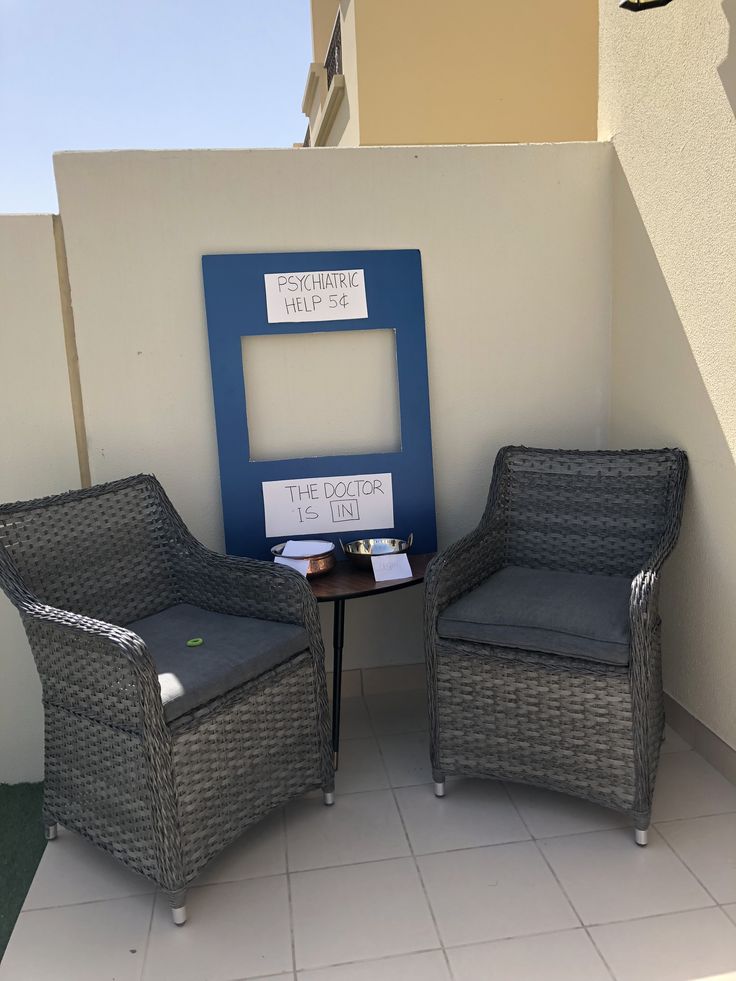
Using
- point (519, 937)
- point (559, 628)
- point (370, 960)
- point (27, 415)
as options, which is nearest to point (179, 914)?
point (370, 960)

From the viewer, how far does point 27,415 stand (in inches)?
103

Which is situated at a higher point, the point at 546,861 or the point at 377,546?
the point at 377,546

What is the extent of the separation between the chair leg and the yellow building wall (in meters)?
3.71

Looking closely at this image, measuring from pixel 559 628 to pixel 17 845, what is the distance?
160 centimetres

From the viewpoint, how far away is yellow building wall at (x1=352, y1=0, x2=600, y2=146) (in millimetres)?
4188

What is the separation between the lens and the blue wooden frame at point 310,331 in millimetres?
2715

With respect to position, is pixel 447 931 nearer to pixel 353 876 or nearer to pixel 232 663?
pixel 353 876

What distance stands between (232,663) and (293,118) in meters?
8.74

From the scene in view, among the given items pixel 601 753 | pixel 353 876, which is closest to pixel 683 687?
pixel 601 753

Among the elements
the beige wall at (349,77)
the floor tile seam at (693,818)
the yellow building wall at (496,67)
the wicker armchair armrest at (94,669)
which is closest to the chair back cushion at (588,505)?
the floor tile seam at (693,818)

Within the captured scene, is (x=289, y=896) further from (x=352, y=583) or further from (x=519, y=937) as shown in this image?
(x=352, y=583)

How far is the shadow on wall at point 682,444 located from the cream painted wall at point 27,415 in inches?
73.6

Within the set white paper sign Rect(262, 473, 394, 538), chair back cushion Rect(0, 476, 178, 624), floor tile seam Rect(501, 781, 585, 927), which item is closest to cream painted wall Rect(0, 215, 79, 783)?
chair back cushion Rect(0, 476, 178, 624)

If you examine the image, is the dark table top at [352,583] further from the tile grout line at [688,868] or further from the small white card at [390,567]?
the tile grout line at [688,868]
